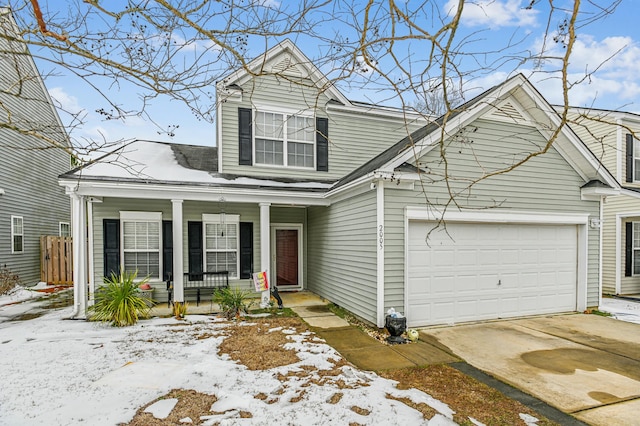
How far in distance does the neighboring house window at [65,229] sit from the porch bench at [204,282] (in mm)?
9427

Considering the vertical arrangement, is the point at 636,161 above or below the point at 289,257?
above

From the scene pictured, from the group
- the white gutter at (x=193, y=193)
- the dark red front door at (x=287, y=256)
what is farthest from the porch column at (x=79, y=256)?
the dark red front door at (x=287, y=256)

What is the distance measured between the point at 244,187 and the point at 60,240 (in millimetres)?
9009

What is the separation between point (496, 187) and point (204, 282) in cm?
742

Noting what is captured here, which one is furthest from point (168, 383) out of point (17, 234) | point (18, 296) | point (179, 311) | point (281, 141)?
point (17, 234)

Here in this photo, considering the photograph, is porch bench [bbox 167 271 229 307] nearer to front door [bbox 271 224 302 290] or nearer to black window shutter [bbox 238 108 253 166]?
front door [bbox 271 224 302 290]

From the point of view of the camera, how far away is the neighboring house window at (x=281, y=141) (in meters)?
9.38

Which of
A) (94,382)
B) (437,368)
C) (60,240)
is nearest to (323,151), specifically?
(437,368)

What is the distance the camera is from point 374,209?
20.9 feet

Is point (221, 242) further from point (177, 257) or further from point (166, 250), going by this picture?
point (177, 257)

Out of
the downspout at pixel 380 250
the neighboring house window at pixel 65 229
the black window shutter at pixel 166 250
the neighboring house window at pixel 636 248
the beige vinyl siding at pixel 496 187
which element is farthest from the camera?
the neighboring house window at pixel 65 229

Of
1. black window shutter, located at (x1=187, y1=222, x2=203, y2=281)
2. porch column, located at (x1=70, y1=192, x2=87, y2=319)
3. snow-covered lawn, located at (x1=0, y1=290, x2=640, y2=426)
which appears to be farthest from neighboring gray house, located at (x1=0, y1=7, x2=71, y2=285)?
snow-covered lawn, located at (x1=0, y1=290, x2=640, y2=426)

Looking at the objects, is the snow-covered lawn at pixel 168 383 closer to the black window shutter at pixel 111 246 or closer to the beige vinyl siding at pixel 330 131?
the black window shutter at pixel 111 246

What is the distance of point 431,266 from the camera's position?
6656 mm
